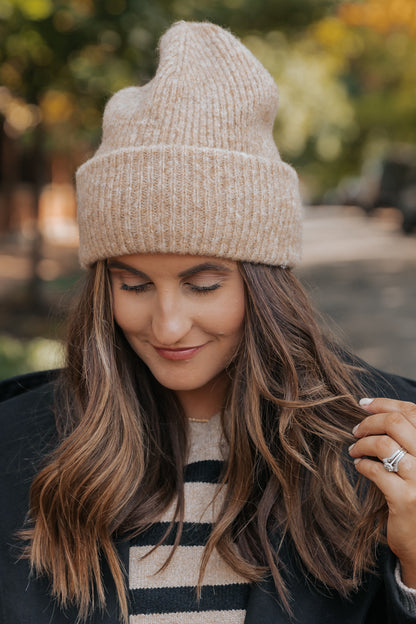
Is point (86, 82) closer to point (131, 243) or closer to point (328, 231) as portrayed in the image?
point (131, 243)

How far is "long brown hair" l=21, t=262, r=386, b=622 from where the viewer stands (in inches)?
77.2

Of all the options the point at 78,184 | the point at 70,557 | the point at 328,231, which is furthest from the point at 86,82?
the point at 328,231

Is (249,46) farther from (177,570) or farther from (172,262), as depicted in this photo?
(177,570)

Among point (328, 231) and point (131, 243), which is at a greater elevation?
point (131, 243)

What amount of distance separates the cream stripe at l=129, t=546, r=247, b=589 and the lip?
0.54 meters

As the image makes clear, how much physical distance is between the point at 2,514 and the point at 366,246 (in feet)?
58.6

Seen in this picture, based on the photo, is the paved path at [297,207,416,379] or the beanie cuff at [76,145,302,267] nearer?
the beanie cuff at [76,145,302,267]

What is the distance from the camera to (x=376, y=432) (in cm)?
167

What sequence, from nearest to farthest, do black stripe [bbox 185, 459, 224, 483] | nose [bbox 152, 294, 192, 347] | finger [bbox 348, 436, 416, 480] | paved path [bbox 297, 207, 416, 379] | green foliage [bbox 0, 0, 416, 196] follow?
finger [bbox 348, 436, 416, 480] → nose [bbox 152, 294, 192, 347] → black stripe [bbox 185, 459, 224, 483] → green foliage [bbox 0, 0, 416, 196] → paved path [bbox 297, 207, 416, 379]

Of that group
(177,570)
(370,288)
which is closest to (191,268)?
(177,570)

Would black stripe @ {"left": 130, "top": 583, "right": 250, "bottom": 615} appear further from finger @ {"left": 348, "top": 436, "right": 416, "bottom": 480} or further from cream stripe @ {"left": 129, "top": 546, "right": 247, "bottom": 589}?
finger @ {"left": 348, "top": 436, "right": 416, "bottom": 480}

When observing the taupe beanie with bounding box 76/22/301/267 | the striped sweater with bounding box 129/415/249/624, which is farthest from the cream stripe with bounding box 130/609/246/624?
the taupe beanie with bounding box 76/22/301/267

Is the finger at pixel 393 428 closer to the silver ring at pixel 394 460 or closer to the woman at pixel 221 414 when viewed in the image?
the silver ring at pixel 394 460

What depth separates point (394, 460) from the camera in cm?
159
